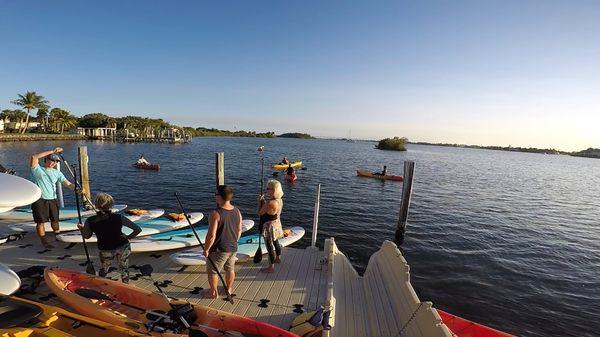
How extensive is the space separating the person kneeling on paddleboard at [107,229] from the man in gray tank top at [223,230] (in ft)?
4.68

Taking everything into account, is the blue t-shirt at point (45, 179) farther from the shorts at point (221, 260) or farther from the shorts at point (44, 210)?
the shorts at point (221, 260)

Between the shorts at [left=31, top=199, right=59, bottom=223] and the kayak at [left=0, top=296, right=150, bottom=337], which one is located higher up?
the shorts at [left=31, top=199, right=59, bottom=223]

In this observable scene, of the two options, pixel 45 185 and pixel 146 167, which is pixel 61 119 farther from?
pixel 45 185

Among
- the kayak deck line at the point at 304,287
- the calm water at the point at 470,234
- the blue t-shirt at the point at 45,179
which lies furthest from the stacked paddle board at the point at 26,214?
the calm water at the point at 470,234

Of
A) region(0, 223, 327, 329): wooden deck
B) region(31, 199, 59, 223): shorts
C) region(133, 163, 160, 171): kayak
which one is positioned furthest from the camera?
region(133, 163, 160, 171): kayak

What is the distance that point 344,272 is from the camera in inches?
314

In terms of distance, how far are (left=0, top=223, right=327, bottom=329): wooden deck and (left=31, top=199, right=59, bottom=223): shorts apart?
3.09 ft

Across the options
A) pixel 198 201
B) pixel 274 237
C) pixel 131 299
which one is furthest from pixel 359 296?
pixel 198 201

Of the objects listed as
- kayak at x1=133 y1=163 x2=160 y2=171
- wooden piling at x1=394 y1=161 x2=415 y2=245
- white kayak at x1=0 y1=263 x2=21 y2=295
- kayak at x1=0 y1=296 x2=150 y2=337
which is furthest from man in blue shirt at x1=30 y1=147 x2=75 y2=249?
kayak at x1=133 y1=163 x2=160 y2=171

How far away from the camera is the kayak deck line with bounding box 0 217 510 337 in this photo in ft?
18.2

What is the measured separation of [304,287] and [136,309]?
132 inches

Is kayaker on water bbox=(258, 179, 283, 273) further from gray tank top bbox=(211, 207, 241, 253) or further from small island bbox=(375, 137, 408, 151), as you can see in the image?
small island bbox=(375, 137, 408, 151)

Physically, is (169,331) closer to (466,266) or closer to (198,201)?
(466,266)

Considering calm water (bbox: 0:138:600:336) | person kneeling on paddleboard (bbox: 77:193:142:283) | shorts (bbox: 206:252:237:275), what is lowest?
calm water (bbox: 0:138:600:336)
